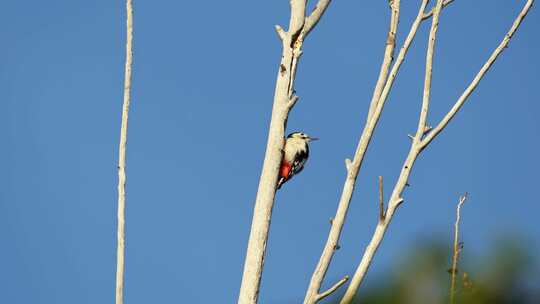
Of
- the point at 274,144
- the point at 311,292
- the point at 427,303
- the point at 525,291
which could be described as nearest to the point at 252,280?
the point at 311,292

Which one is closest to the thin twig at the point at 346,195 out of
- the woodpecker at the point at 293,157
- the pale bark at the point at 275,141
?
the pale bark at the point at 275,141

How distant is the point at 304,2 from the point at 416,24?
0.78 metres

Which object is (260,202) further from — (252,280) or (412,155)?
(412,155)

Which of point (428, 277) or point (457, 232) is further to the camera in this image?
point (428, 277)

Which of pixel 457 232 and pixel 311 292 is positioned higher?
pixel 457 232

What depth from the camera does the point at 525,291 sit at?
901 centimetres

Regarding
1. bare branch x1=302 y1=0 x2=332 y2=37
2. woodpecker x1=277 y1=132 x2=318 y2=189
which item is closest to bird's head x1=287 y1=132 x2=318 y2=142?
woodpecker x1=277 y1=132 x2=318 y2=189

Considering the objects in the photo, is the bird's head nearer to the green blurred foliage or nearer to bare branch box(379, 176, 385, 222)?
the green blurred foliage

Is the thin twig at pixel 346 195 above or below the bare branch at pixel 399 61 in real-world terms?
below

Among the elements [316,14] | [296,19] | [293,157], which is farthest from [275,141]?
[293,157]

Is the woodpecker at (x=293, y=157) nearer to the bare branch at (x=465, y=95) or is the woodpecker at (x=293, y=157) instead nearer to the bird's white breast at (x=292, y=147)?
the bird's white breast at (x=292, y=147)

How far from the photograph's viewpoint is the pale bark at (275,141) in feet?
17.5

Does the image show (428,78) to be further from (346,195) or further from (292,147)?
(292,147)

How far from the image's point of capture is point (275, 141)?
18.9 ft
